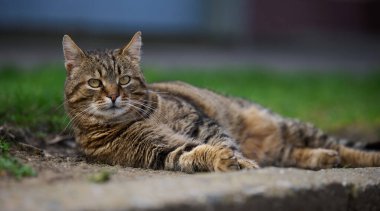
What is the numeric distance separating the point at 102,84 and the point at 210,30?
9.49 m

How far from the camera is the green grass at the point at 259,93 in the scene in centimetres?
548

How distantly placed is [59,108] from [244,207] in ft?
9.11

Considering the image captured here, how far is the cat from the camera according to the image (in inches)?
163

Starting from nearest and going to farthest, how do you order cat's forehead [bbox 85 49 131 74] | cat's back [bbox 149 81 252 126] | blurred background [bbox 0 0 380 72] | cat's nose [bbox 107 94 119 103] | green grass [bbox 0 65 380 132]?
cat's nose [bbox 107 94 119 103] → cat's forehead [bbox 85 49 131 74] → cat's back [bbox 149 81 252 126] → green grass [bbox 0 65 380 132] → blurred background [bbox 0 0 380 72]

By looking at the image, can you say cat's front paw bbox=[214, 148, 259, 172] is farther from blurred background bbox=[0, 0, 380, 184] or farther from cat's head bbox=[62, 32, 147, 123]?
blurred background bbox=[0, 0, 380, 184]

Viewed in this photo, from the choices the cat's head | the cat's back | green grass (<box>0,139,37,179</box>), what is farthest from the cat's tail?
green grass (<box>0,139,37,179</box>)

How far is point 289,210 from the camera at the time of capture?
11.2 feet

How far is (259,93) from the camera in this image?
825 cm

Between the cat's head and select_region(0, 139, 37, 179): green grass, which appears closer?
select_region(0, 139, 37, 179): green grass

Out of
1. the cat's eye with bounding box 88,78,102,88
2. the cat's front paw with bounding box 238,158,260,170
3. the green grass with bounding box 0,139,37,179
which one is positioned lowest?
the cat's front paw with bounding box 238,158,260,170

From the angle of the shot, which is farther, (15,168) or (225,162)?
(225,162)

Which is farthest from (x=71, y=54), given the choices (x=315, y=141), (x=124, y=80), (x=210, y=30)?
(x=210, y=30)

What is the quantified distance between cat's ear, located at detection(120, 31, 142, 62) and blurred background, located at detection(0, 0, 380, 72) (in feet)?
17.1

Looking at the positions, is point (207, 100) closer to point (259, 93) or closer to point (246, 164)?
point (246, 164)
